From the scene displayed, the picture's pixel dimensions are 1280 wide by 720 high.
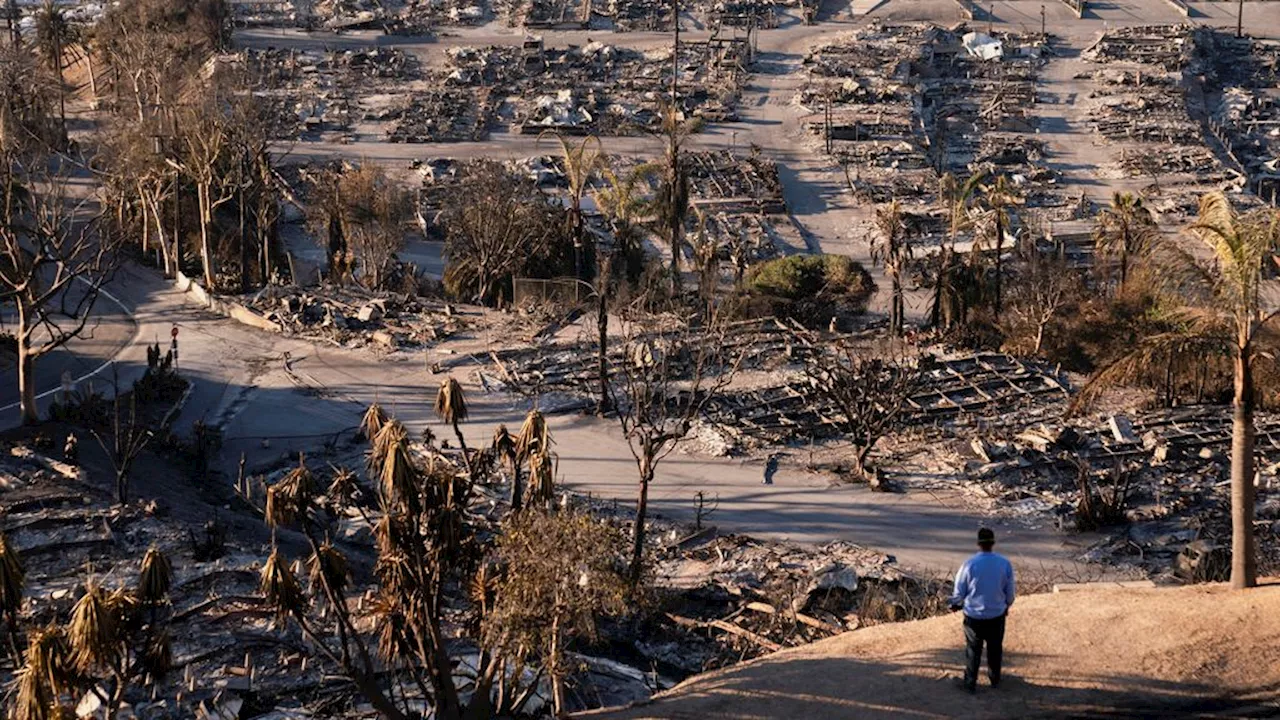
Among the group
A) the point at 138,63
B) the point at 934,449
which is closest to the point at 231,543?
the point at 934,449

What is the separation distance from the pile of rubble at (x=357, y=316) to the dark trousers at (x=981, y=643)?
22.3 meters

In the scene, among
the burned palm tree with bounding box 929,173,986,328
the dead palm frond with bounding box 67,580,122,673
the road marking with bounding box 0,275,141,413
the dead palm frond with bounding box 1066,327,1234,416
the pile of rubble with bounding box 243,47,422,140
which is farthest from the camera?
the pile of rubble with bounding box 243,47,422,140

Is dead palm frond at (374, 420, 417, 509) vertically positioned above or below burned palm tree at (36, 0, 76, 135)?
below

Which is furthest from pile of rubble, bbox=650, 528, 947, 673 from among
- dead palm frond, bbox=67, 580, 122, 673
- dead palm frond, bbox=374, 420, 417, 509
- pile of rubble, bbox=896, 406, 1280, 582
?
dead palm frond, bbox=67, 580, 122, 673

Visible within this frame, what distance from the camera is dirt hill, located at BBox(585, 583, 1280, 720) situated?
638 inches

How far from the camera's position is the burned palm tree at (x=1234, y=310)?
1802cm

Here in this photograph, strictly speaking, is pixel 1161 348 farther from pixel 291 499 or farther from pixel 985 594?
pixel 291 499

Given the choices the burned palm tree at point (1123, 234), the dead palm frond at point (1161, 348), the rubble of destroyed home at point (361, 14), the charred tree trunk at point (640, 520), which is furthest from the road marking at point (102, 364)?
the rubble of destroyed home at point (361, 14)

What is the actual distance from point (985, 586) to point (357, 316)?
24794mm

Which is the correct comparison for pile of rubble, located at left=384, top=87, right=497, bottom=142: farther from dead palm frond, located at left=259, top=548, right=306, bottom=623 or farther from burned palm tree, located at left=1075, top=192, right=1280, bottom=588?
dead palm frond, located at left=259, top=548, right=306, bottom=623

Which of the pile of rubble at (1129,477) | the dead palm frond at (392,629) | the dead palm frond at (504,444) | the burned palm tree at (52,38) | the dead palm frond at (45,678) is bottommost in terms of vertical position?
the pile of rubble at (1129,477)

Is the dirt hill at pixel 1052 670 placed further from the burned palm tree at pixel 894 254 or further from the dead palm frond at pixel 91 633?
the burned palm tree at pixel 894 254

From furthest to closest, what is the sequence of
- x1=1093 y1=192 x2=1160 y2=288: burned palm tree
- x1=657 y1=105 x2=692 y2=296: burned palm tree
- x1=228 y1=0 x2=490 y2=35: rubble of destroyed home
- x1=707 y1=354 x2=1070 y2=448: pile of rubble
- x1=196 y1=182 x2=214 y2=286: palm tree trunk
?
x1=228 y1=0 x2=490 y2=35: rubble of destroyed home < x1=196 y1=182 x2=214 y2=286: palm tree trunk < x1=1093 y1=192 x2=1160 y2=288: burned palm tree < x1=657 y1=105 x2=692 y2=296: burned palm tree < x1=707 y1=354 x2=1070 y2=448: pile of rubble

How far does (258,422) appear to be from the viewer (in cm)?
3244
